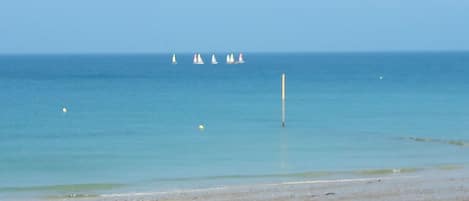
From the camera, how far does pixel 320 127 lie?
33.2 metres

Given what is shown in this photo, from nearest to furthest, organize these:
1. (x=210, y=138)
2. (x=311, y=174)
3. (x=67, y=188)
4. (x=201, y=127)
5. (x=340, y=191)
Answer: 1. (x=340, y=191)
2. (x=67, y=188)
3. (x=311, y=174)
4. (x=210, y=138)
5. (x=201, y=127)

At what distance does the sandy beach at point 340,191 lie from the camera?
15.3m

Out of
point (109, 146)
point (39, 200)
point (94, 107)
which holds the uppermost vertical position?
point (94, 107)

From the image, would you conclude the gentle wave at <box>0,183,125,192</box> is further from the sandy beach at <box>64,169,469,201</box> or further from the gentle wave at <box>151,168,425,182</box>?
the sandy beach at <box>64,169,469,201</box>

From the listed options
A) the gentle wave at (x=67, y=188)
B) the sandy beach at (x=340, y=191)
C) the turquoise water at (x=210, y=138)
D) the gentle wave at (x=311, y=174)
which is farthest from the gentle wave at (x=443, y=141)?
the gentle wave at (x=67, y=188)

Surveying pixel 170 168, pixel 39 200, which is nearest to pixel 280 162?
pixel 170 168

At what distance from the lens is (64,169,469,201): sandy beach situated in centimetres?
1526

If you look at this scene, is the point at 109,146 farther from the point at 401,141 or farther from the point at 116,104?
the point at 116,104

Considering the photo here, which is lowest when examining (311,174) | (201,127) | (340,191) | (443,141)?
(340,191)

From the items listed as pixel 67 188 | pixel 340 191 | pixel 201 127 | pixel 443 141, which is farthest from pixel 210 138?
pixel 340 191

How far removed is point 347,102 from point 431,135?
17.2 metres

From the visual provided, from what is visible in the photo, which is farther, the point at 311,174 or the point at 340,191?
the point at 311,174

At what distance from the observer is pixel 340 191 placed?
16250 mm

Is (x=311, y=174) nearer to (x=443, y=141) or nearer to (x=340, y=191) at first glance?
(x=340, y=191)
